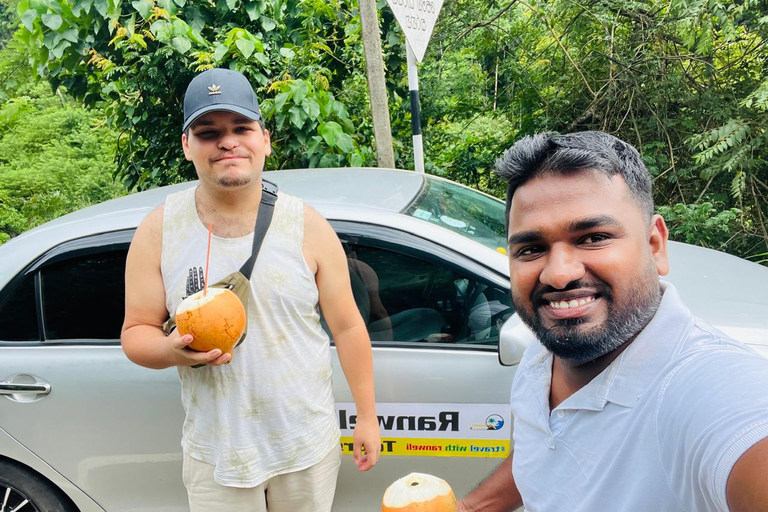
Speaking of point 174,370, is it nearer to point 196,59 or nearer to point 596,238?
point 596,238

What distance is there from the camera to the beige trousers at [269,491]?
1981mm

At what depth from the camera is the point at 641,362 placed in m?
1.03

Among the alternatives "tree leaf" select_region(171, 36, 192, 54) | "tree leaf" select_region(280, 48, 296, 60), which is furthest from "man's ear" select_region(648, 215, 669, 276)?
"tree leaf" select_region(171, 36, 192, 54)

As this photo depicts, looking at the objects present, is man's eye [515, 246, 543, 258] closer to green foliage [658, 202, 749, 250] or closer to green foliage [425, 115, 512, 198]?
green foliage [658, 202, 749, 250]

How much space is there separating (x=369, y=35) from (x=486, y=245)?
2275 millimetres

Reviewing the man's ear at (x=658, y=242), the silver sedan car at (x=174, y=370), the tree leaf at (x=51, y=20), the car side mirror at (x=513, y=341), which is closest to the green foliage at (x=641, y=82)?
the silver sedan car at (x=174, y=370)

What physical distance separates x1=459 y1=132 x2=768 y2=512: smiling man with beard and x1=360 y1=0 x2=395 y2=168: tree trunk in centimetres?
333

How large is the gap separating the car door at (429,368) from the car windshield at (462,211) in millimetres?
220

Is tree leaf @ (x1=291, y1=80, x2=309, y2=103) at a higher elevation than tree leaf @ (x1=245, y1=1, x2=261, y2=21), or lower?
lower

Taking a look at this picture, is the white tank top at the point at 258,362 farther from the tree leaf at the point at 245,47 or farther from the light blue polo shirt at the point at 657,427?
the tree leaf at the point at 245,47

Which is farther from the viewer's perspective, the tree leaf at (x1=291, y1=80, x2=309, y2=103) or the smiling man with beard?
the tree leaf at (x1=291, y1=80, x2=309, y2=103)

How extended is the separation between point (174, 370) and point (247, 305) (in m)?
0.73

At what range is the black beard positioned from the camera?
1.08m

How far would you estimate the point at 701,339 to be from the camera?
100 centimetres
